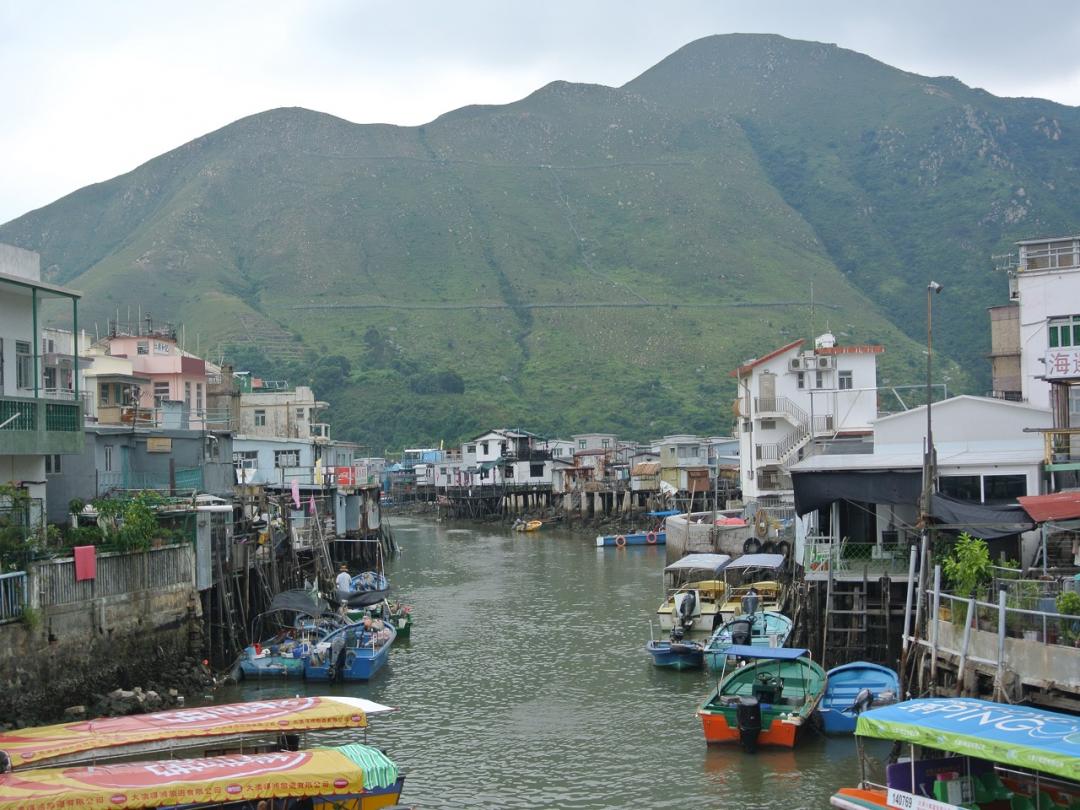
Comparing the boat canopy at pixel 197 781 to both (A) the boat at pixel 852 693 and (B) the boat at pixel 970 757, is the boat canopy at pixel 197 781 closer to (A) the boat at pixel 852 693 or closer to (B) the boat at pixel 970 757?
(B) the boat at pixel 970 757

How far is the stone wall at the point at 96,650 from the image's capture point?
25.3 metres

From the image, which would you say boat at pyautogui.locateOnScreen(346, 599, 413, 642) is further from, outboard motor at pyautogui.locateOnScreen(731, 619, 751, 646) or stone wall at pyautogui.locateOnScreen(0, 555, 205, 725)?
outboard motor at pyautogui.locateOnScreen(731, 619, 751, 646)

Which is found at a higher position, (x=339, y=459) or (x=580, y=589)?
(x=339, y=459)

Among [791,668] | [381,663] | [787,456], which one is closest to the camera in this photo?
[791,668]

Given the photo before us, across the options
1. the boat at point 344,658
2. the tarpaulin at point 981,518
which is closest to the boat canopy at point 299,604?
the boat at point 344,658

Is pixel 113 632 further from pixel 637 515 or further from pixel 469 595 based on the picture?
pixel 637 515

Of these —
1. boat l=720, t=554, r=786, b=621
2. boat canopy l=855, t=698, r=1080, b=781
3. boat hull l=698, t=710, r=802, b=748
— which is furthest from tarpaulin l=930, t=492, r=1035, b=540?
boat l=720, t=554, r=786, b=621

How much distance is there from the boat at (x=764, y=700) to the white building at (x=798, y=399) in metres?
33.8

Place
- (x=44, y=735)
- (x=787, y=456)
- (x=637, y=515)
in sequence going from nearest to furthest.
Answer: (x=44, y=735)
(x=787, y=456)
(x=637, y=515)

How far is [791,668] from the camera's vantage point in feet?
94.7

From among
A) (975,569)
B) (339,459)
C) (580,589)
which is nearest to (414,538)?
(339,459)

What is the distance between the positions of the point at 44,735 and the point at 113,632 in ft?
32.0

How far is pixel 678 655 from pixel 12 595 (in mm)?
19151

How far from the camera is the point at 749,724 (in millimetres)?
26656
